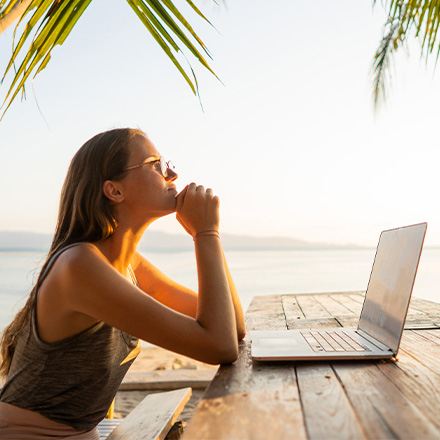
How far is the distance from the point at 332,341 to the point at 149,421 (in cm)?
80

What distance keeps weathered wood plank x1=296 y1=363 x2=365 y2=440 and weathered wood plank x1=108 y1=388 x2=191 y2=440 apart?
73 cm

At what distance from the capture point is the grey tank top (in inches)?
48.2

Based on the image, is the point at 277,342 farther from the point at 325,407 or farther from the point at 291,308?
the point at 291,308

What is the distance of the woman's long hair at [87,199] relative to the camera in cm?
136

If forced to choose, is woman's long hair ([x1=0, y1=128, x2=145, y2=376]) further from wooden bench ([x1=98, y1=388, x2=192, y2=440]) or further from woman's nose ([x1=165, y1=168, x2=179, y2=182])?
wooden bench ([x1=98, y1=388, x2=192, y2=440])

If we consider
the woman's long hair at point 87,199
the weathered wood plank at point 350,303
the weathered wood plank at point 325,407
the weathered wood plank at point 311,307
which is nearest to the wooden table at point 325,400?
the weathered wood plank at point 325,407

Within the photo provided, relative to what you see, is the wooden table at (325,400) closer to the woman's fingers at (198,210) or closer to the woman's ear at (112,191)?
the woman's fingers at (198,210)

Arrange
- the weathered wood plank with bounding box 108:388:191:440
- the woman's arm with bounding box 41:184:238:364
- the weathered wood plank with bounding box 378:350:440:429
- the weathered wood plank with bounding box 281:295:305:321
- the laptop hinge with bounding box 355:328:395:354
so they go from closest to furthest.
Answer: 1. the weathered wood plank with bounding box 378:350:440:429
2. the woman's arm with bounding box 41:184:238:364
3. the laptop hinge with bounding box 355:328:395:354
4. the weathered wood plank with bounding box 108:388:191:440
5. the weathered wood plank with bounding box 281:295:305:321

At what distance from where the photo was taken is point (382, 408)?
0.73 m

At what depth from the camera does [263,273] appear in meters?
21.2

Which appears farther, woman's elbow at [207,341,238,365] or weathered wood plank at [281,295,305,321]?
weathered wood plank at [281,295,305,321]

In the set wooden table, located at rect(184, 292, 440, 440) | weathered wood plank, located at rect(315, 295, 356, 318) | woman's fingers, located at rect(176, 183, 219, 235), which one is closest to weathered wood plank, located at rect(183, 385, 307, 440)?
wooden table, located at rect(184, 292, 440, 440)

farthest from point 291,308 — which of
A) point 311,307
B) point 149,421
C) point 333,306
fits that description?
point 149,421

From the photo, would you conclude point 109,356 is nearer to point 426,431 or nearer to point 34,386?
point 34,386
